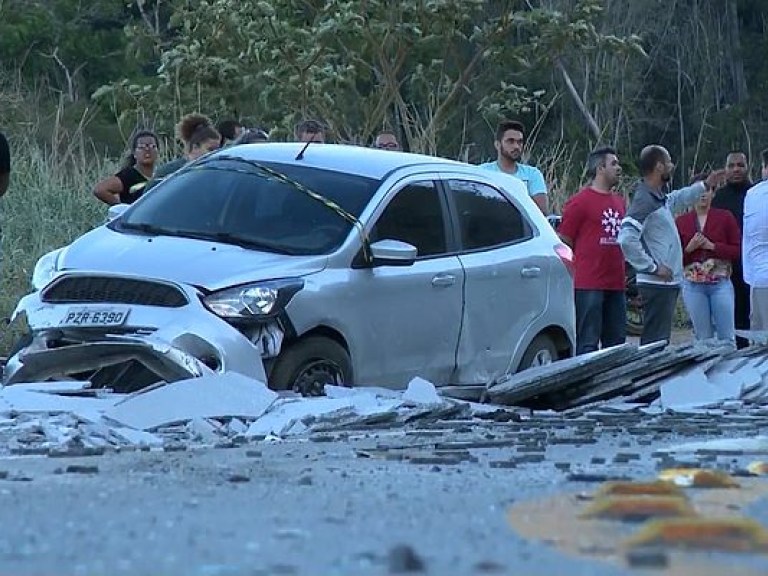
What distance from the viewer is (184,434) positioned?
31.9 feet

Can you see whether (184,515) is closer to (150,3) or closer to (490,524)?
(490,524)

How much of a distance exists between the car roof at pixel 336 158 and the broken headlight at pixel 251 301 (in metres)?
1.41

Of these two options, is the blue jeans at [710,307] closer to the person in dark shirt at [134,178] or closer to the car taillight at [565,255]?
the car taillight at [565,255]

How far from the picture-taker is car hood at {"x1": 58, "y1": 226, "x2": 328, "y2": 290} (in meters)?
10.8

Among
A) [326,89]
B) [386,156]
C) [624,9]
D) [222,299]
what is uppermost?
[624,9]

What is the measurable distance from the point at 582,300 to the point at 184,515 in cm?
827

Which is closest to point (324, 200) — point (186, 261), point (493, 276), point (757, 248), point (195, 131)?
point (186, 261)

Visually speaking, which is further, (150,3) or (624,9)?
(624,9)

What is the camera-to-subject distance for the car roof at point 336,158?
11953 mm

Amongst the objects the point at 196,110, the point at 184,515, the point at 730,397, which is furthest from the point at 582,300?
the point at 196,110

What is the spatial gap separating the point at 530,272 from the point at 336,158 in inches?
63.4

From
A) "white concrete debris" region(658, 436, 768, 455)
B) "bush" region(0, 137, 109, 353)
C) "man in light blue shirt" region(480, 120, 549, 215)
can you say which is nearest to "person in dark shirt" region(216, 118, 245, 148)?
"bush" region(0, 137, 109, 353)

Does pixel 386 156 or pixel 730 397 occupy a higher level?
pixel 386 156

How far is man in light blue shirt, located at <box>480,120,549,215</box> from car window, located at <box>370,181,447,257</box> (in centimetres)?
281
